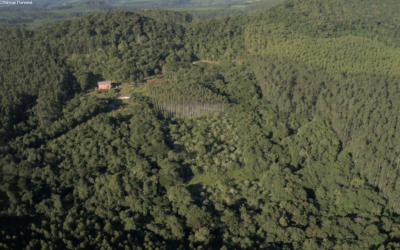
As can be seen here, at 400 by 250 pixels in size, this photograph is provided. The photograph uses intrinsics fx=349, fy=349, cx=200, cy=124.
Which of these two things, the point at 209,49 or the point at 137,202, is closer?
the point at 137,202

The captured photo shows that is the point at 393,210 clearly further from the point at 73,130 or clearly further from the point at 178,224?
the point at 73,130

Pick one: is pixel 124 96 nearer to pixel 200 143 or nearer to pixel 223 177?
pixel 200 143

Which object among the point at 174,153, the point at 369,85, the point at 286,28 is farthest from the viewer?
the point at 286,28

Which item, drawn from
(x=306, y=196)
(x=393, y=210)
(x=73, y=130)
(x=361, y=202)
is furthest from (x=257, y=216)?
(x=73, y=130)

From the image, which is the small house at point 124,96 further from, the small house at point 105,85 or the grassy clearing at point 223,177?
the grassy clearing at point 223,177

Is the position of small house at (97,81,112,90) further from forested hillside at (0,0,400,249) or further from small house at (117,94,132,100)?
small house at (117,94,132,100)

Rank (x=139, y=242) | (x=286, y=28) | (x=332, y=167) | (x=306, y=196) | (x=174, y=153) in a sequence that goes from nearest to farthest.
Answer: (x=139, y=242)
(x=306, y=196)
(x=332, y=167)
(x=174, y=153)
(x=286, y=28)

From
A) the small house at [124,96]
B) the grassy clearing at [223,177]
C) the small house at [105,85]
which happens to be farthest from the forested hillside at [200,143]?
the small house at [105,85]

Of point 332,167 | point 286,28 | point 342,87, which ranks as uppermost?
point 286,28
